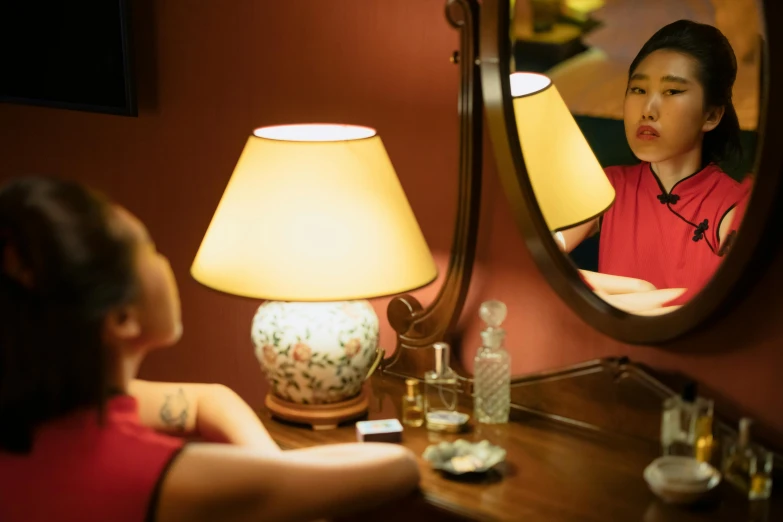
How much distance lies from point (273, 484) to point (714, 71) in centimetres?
85

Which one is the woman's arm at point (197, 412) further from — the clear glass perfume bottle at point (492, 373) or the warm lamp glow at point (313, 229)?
the clear glass perfume bottle at point (492, 373)

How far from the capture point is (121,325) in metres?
1.16

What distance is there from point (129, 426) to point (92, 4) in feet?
5.08

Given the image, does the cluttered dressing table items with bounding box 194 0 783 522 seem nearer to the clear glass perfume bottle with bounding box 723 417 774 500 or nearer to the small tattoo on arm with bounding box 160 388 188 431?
the clear glass perfume bottle with bounding box 723 417 774 500

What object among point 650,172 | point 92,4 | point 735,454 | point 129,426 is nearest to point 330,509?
point 129,426

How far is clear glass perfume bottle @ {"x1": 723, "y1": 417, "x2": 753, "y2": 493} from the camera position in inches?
52.1

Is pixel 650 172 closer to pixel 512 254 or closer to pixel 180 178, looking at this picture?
pixel 512 254

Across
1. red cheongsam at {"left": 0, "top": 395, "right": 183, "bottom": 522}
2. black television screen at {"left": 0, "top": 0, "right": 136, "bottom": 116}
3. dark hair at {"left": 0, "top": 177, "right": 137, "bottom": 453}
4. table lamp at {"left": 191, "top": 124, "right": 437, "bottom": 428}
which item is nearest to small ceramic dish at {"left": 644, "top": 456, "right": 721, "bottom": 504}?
table lamp at {"left": 191, "top": 124, "right": 437, "bottom": 428}

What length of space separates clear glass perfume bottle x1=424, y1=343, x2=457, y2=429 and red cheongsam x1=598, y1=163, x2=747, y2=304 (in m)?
0.32

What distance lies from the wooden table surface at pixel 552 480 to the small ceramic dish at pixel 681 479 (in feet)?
0.07

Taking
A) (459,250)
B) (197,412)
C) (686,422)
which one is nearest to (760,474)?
(686,422)

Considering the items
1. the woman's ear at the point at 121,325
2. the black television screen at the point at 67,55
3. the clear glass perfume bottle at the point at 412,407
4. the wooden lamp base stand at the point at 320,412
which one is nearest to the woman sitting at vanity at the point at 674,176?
the clear glass perfume bottle at the point at 412,407

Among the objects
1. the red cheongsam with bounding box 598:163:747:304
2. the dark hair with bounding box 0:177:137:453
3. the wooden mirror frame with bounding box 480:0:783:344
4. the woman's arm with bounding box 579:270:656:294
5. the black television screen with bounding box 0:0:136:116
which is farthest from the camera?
the black television screen with bounding box 0:0:136:116

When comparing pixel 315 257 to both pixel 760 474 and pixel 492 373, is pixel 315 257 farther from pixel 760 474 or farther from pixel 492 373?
pixel 760 474
